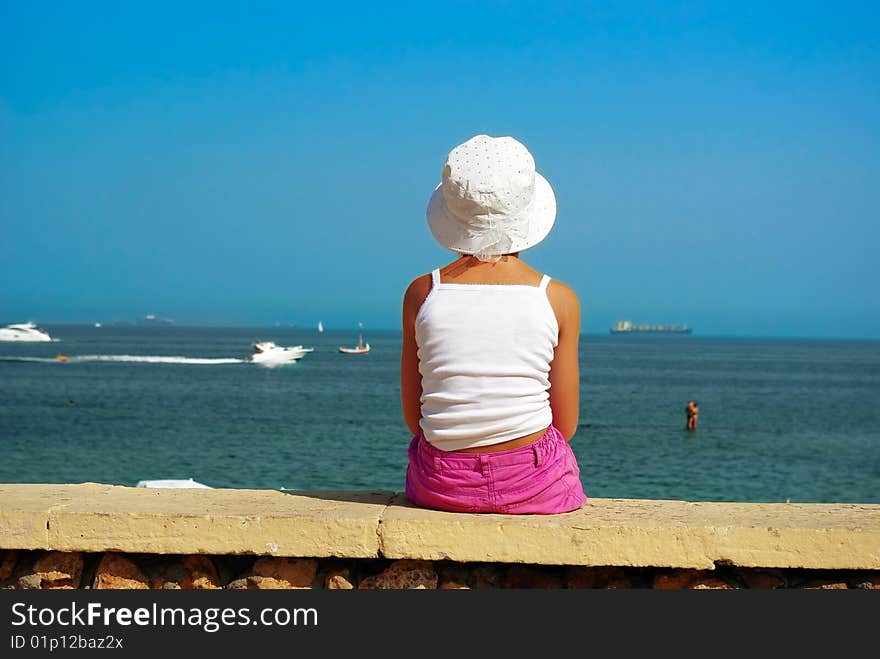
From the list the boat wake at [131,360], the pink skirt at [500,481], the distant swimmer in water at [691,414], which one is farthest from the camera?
the boat wake at [131,360]

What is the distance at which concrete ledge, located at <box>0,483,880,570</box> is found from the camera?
3.63m

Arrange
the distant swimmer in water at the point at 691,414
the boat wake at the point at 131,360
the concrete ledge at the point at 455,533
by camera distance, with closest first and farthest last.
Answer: the concrete ledge at the point at 455,533, the distant swimmer in water at the point at 691,414, the boat wake at the point at 131,360

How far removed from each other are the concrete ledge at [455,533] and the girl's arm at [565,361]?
37 cm

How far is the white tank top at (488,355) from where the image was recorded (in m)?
3.79

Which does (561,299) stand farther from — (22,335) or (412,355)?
(22,335)

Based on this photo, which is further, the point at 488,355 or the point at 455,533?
the point at 488,355

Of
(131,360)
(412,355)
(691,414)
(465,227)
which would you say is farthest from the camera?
(131,360)

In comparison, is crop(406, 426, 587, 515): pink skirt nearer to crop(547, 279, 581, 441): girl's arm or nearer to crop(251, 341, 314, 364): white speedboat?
crop(547, 279, 581, 441): girl's arm

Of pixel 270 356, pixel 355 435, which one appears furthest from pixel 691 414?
pixel 270 356

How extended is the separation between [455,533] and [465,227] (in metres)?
1.13

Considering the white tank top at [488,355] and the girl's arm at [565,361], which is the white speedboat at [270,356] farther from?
the white tank top at [488,355]

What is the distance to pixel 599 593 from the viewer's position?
364cm

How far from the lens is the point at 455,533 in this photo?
12.0ft

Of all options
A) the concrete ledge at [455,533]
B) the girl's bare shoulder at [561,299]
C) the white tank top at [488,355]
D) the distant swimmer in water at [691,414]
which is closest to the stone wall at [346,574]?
the concrete ledge at [455,533]
